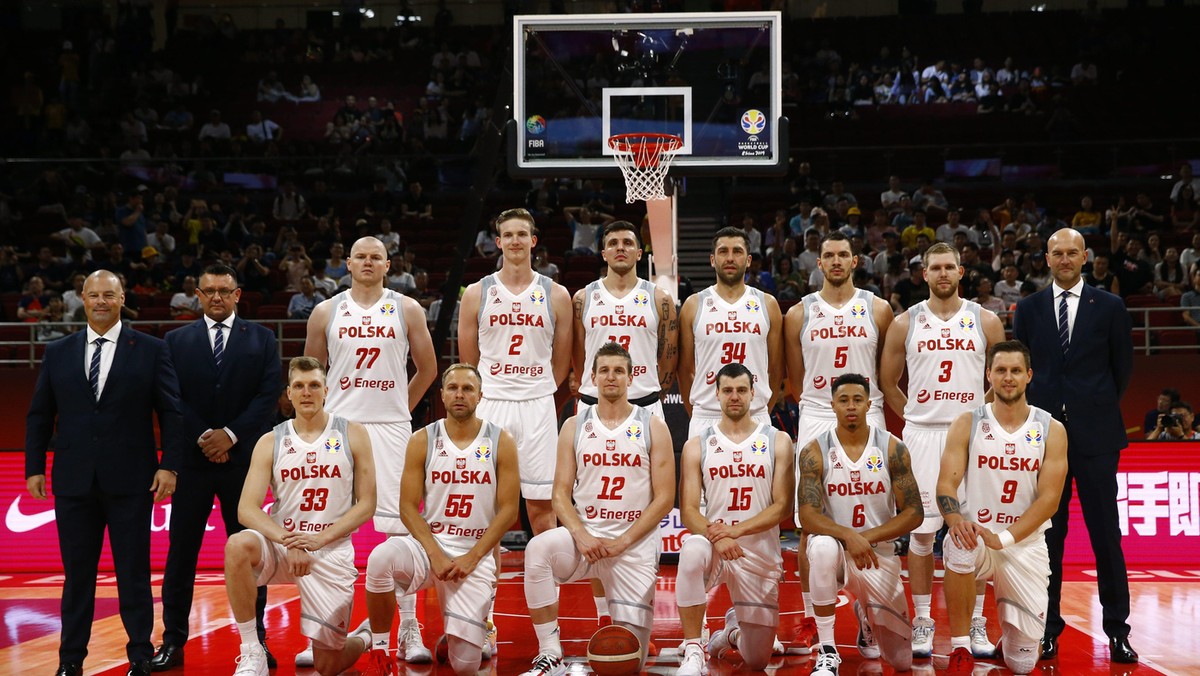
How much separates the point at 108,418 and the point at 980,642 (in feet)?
16.0

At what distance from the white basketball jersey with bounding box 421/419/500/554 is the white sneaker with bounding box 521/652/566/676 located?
697mm

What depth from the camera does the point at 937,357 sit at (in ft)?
23.0

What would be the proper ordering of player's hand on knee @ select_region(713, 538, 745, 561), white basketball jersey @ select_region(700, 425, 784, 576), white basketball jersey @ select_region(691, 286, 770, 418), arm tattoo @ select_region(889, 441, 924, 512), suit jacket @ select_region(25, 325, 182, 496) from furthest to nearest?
1. white basketball jersey @ select_region(691, 286, 770, 418)
2. white basketball jersey @ select_region(700, 425, 784, 576)
3. arm tattoo @ select_region(889, 441, 924, 512)
4. suit jacket @ select_region(25, 325, 182, 496)
5. player's hand on knee @ select_region(713, 538, 745, 561)

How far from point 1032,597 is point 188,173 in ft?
54.2

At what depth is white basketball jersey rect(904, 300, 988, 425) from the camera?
7012 millimetres

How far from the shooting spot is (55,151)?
20219 mm

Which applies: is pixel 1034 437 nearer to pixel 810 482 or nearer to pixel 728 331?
pixel 810 482

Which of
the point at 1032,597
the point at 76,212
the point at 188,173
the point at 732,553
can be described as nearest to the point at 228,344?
the point at 732,553

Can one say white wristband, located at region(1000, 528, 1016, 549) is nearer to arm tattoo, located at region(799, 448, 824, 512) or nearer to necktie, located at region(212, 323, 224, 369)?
arm tattoo, located at region(799, 448, 824, 512)

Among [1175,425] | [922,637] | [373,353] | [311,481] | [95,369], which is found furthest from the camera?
[1175,425]

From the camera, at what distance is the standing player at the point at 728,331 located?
7066mm

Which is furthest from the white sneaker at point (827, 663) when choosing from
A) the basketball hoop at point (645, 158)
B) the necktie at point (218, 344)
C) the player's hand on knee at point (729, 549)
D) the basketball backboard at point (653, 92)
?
the basketball backboard at point (653, 92)

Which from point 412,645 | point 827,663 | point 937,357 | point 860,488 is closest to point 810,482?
point 860,488

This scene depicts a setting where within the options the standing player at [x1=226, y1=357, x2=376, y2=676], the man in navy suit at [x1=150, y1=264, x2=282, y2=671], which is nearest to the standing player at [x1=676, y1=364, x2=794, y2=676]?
the standing player at [x1=226, y1=357, x2=376, y2=676]
